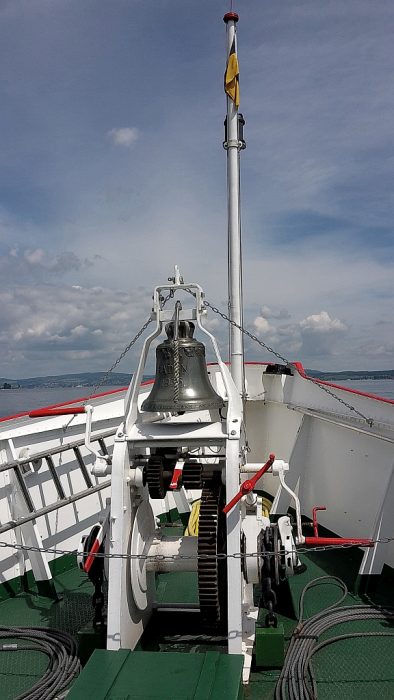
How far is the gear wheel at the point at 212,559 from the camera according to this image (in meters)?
3.63

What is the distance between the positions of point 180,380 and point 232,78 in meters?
4.35

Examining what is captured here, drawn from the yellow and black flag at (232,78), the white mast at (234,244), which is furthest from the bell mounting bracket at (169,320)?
the yellow and black flag at (232,78)

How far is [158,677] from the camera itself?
2779 millimetres

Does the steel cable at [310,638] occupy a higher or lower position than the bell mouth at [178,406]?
lower

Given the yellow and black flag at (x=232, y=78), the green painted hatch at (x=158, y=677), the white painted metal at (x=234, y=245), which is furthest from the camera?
the yellow and black flag at (x=232, y=78)

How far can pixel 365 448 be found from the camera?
6.23 metres

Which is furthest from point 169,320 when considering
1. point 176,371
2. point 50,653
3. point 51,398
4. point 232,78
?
point 51,398

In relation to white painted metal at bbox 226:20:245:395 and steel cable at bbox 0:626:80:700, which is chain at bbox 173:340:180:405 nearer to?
steel cable at bbox 0:626:80:700

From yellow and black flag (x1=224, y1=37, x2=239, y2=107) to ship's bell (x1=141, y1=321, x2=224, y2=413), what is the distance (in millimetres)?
3694

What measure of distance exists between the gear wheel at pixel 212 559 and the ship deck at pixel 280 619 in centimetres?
47

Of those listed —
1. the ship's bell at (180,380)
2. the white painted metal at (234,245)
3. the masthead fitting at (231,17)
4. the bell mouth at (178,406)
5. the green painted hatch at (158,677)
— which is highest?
the masthead fitting at (231,17)

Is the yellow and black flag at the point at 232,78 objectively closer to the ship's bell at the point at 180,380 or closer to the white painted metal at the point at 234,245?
the white painted metal at the point at 234,245

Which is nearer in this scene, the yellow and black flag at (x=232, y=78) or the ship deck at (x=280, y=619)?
the ship deck at (x=280, y=619)

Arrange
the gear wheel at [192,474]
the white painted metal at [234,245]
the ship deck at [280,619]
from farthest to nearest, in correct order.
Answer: the white painted metal at [234,245], the gear wheel at [192,474], the ship deck at [280,619]
